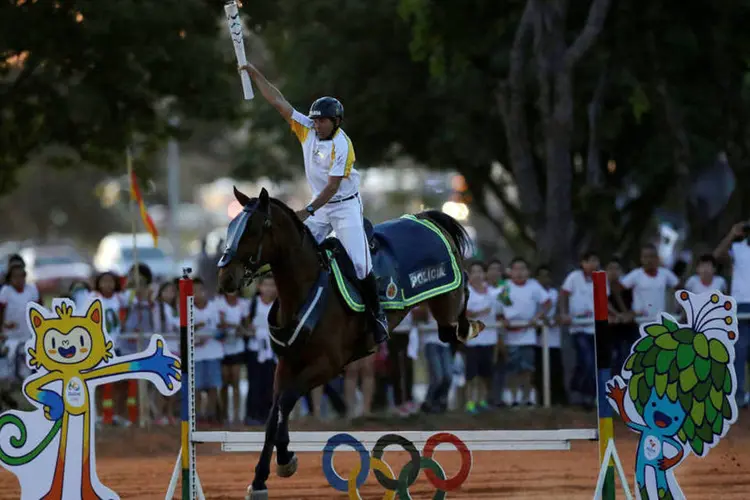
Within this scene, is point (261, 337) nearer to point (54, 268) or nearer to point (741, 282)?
point (741, 282)

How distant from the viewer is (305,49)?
2525 centimetres

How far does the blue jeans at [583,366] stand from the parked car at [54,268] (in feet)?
92.2

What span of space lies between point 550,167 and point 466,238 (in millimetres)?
7445

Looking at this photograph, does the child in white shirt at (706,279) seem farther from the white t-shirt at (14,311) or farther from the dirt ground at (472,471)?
Answer: the white t-shirt at (14,311)

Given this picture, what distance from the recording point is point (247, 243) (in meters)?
9.90

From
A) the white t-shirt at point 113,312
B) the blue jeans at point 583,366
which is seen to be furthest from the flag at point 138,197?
the blue jeans at point 583,366

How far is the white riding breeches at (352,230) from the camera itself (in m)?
A: 10.9

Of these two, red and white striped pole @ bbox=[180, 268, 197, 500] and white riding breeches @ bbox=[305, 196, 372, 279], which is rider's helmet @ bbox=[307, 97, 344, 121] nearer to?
white riding breeches @ bbox=[305, 196, 372, 279]

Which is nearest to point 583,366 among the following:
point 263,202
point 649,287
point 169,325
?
point 649,287

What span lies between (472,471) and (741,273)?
5.49m

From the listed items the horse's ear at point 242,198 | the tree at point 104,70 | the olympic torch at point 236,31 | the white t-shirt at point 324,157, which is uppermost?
the tree at point 104,70

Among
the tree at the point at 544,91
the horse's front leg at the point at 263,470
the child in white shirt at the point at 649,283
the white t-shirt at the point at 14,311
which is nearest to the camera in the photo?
the horse's front leg at the point at 263,470

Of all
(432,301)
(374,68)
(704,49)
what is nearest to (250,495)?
(432,301)

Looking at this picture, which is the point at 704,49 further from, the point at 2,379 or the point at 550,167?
the point at 2,379
